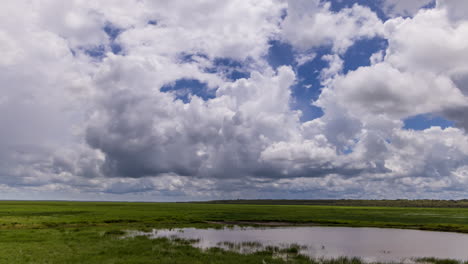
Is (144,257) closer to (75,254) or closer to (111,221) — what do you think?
(75,254)

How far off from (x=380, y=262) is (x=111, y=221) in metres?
51.9

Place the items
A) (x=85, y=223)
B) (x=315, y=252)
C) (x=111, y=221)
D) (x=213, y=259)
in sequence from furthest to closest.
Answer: (x=111, y=221)
(x=85, y=223)
(x=315, y=252)
(x=213, y=259)

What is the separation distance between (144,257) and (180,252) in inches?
141

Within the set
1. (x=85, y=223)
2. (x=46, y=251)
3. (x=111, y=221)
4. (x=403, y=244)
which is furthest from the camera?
(x=111, y=221)

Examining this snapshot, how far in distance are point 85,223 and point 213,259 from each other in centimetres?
4059

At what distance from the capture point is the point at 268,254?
29672 millimetres

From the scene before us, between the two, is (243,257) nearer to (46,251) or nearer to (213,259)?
(213,259)

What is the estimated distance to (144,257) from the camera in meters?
27.0

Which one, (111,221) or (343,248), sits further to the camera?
(111,221)

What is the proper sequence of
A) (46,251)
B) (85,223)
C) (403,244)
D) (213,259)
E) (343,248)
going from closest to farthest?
(213,259) → (46,251) → (343,248) → (403,244) → (85,223)

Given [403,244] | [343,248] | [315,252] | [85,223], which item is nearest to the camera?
[315,252]

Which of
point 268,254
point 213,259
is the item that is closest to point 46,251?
point 213,259

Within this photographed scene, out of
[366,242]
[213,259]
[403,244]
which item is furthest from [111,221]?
[403,244]

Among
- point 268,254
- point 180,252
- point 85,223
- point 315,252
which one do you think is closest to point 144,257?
point 180,252
